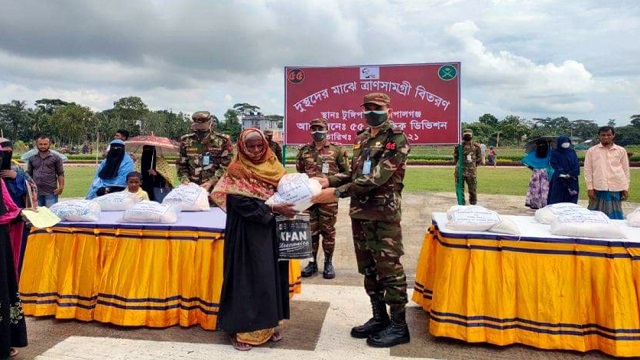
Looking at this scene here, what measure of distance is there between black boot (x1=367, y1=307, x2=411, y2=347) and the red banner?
462cm

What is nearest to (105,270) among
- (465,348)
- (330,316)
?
(330,316)

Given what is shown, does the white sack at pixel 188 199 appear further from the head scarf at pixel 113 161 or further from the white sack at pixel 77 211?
the head scarf at pixel 113 161

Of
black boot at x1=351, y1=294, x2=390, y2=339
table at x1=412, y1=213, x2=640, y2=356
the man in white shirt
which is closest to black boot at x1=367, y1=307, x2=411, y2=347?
black boot at x1=351, y1=294, x2=390, y2=339

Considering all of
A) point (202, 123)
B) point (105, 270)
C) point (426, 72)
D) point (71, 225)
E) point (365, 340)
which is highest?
point (426, 72)

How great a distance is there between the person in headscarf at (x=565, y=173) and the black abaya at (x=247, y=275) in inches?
191

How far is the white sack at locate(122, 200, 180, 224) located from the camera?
367cm

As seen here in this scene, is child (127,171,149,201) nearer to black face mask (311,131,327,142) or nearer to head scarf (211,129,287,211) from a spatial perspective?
black face mask (311,131,327,142)

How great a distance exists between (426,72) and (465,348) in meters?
5.06

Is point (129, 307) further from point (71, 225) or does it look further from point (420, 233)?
point (420, 233)

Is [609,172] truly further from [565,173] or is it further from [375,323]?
[375,323]

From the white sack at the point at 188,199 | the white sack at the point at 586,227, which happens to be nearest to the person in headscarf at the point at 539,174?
the white sack at the point at 586,227

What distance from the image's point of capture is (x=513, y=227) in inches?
127

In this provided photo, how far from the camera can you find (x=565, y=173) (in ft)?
20.5

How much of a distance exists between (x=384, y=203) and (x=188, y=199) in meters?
2.02
